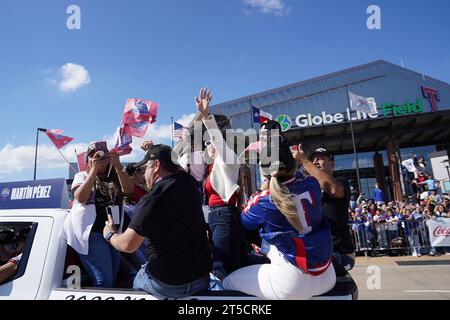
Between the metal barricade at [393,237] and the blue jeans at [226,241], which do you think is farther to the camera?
the metal barricade at [393,237]

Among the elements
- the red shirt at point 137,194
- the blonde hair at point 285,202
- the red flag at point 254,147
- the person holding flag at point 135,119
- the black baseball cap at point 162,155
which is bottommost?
the blonde hair at point 285,202

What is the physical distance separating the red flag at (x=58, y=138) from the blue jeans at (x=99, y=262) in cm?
369

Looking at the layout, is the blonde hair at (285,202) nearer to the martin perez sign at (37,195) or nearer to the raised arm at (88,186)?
the raised arm at (88,186)

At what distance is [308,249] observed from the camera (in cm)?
216

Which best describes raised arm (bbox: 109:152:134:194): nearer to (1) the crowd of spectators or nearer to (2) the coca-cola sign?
(1) the crowd of spectators

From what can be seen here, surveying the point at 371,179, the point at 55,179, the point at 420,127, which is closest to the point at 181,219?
the point at 55,179

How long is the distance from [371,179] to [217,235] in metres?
26.6

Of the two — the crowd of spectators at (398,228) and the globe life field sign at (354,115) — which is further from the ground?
the globe life field sign at (354,115)

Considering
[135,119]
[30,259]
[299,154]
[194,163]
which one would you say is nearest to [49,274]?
[30,259]

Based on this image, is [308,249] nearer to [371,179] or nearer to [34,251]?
[34,251]

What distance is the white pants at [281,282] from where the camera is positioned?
2.03 m

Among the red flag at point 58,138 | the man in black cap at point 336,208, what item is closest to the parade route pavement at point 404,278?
the man in black cap at point 336,208

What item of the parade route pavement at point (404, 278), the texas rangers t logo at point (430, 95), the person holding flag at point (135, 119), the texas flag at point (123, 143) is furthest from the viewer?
the texas rangers t logo at point (430, 95)

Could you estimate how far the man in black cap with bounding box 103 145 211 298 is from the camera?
2100 mm
